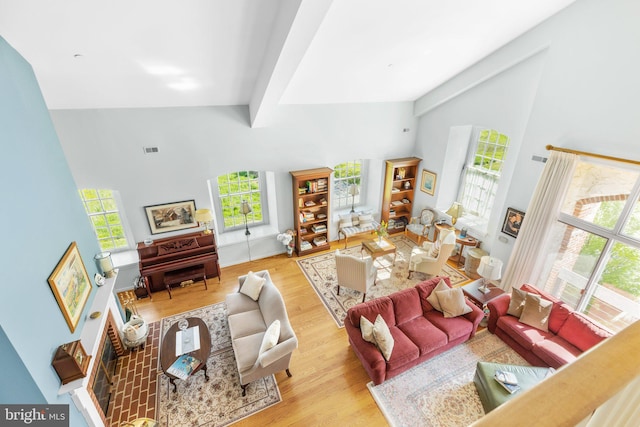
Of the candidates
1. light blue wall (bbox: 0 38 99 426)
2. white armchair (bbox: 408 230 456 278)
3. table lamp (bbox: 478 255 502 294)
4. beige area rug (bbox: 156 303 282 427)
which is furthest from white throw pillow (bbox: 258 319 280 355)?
table lamp (bbox: 478 255 502 294)

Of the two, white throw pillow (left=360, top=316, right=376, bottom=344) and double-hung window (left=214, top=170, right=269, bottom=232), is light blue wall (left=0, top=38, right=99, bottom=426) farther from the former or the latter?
white throw pillow (left=360, top=316, right=376, bottom=344)

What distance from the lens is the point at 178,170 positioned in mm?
5488

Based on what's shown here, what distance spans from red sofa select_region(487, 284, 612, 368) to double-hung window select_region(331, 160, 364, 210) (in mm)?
3976

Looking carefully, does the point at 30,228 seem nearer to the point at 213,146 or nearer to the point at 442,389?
the point at 213,146

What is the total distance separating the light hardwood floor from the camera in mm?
3660

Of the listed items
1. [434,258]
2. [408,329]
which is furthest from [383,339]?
[434,258]

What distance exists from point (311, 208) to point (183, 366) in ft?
13.0

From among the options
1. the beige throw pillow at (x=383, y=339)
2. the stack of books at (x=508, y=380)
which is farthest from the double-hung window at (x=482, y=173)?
the beige throw pillow at (x=383, y=339)

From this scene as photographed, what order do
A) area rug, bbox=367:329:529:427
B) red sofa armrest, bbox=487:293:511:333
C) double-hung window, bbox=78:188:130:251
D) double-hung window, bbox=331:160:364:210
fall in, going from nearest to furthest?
area rug, bbox=367:329:529:427 → red sofa armrest, bbox=487:293:511:333 → double-hung window, bbox=78:188:130:251 → double-hung window, bbox=331:160:364:210

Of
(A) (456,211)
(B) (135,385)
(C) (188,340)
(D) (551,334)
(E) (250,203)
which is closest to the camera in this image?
(B) (135,385)

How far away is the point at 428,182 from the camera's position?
7270 millimetres

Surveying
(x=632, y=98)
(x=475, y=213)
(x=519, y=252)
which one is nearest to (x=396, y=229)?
(x=475, y=213)

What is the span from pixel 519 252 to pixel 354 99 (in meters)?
4.29

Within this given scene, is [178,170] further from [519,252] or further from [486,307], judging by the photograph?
[519,252]
